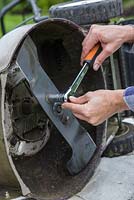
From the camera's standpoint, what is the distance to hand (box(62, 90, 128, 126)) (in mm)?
2412

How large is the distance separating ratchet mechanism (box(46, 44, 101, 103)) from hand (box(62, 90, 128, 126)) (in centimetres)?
7

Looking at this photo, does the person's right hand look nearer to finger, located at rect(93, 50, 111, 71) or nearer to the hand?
finger, located at rect(93, 50, 111, 71)

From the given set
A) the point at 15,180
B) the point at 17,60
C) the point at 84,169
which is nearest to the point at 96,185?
the point at 84,169

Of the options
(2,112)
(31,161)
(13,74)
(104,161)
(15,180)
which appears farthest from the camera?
(104,161)

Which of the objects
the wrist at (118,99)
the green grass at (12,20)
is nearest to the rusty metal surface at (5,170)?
the wrist at (118,99)

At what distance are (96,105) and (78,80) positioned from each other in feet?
0.61

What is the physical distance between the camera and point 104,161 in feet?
10.3

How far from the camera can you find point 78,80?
100 inches

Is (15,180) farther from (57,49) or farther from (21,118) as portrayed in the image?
(57,49)

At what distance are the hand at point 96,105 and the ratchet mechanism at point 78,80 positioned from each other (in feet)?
0.22

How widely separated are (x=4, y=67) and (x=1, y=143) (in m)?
0.31

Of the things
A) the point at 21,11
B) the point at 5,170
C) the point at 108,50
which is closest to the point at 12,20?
the point at 21,11

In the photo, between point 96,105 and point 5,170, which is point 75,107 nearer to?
point 96,105

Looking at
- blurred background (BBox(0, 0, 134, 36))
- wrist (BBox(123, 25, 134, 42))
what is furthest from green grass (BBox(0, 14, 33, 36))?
wrist (BBox(123, 25, 134, 42))
